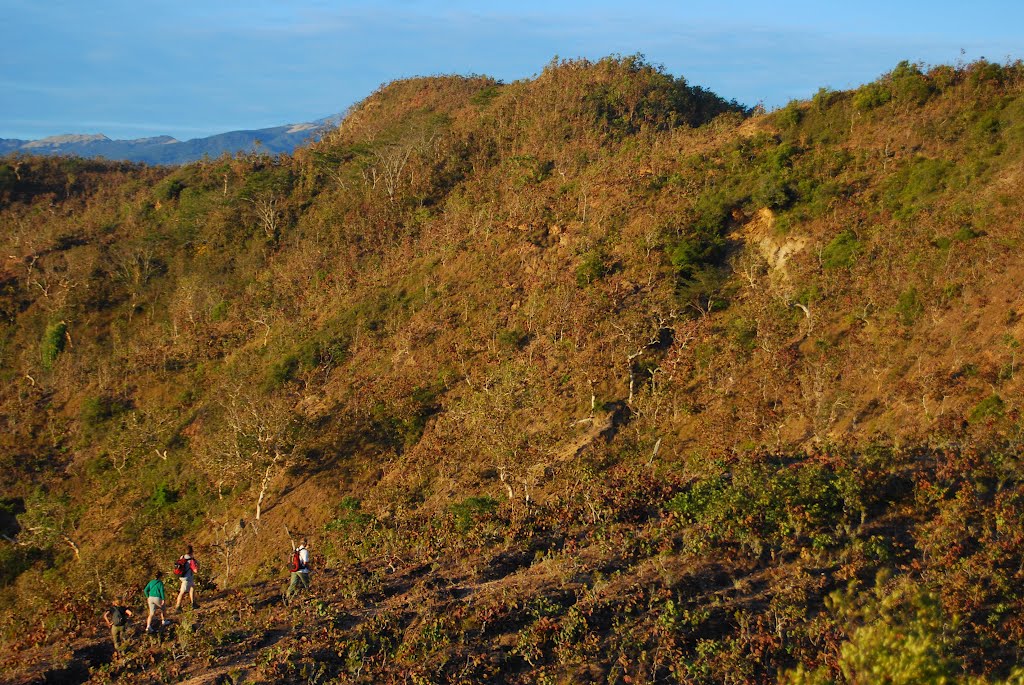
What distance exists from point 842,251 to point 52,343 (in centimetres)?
3574

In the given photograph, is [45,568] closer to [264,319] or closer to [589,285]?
[264,319]

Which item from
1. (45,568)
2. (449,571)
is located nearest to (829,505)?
(449,571)

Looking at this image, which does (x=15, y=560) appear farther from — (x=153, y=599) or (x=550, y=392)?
(x=550, y=392)

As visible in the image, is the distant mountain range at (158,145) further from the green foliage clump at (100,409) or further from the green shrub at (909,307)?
the green shrub at (909,307)

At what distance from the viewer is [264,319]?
34.5m

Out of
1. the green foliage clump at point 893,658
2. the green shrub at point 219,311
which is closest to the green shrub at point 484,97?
the green shrub at point 219,311

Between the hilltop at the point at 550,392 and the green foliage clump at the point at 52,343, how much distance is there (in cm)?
15

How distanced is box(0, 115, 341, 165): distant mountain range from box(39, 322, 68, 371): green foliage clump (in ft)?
422

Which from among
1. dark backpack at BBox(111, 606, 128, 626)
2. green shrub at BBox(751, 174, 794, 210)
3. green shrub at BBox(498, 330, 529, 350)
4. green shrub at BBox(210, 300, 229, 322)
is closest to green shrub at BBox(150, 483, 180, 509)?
green shrub at BBox(210, 300, 229, 322)

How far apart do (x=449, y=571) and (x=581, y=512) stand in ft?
10.2

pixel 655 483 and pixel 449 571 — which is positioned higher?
pixel 655 483

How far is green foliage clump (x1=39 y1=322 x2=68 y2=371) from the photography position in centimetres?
3481

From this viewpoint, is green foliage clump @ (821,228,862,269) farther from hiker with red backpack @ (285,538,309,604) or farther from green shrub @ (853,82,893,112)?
hiker with red backpack @ (285,538,309,604)

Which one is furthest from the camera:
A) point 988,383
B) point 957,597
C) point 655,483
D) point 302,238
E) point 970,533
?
point 302,238
